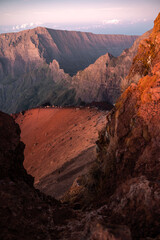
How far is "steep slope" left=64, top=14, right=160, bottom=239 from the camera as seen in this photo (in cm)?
357

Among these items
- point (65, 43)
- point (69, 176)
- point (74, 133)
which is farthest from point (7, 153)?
point (65, 43)

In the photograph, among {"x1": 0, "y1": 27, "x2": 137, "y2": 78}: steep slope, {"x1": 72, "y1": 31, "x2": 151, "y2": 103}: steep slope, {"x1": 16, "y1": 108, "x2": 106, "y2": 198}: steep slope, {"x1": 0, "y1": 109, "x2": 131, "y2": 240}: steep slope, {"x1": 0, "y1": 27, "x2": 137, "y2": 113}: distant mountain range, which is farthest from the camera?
{"x1": 0, "y1": 27, "x2": 137, "y2": 78}: steep slope

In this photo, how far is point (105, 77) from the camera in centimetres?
5259

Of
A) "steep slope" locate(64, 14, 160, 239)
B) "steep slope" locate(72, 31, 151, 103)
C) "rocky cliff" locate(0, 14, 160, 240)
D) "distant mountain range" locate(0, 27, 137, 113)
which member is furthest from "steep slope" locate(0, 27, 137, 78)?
"rocky cliff" locate(0, 14, 160, 240)

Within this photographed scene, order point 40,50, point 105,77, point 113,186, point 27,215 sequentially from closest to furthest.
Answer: point 27,215 → point 113,186 → point 105,77 → point 40,50

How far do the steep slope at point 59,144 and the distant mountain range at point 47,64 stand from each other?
30.1 meters

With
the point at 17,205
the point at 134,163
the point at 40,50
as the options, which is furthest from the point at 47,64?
the point at 17,205

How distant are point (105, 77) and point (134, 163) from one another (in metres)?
49.2

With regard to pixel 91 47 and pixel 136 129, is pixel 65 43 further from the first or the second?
pixel 136 129

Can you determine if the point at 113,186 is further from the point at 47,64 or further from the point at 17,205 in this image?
the point at 47,64

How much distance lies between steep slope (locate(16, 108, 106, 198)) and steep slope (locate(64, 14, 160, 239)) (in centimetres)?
368

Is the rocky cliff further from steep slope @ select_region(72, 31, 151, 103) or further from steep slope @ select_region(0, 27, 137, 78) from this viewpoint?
steep slope @ select_region(0, 27, 137, 78)

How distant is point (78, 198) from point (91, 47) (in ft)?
523

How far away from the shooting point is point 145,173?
4.68m
